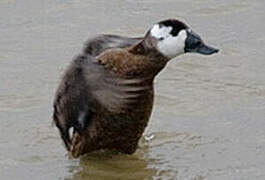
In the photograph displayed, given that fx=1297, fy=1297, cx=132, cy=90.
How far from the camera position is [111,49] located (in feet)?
24.0

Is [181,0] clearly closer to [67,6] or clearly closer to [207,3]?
[207,3]

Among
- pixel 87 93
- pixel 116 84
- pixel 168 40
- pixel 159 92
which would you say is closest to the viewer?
pixel 168 40

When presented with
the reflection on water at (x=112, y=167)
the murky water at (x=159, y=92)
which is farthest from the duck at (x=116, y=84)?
the murky water at (x=159, y=92)

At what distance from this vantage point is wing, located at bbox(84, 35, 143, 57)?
290 inches

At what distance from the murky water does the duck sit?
0.31 m

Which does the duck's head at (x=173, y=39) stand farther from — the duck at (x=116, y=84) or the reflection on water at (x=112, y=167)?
the reflection on water at (x=112, y=167)

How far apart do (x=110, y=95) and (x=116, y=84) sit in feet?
0.23

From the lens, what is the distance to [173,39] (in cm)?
695

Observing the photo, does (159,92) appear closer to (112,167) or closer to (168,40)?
(112,167)

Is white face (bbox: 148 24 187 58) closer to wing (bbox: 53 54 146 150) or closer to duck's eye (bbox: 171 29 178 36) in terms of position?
duck's eye (bbox: 171 29 178 36)

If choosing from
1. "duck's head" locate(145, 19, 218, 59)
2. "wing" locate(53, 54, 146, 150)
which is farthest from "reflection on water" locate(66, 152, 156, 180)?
"duck's head" locate(145, 19, 218, 59)

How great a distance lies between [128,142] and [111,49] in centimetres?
56

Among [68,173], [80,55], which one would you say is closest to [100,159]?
[68,173]

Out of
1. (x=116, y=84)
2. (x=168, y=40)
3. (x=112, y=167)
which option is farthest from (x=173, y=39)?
(x=112, y=167)
